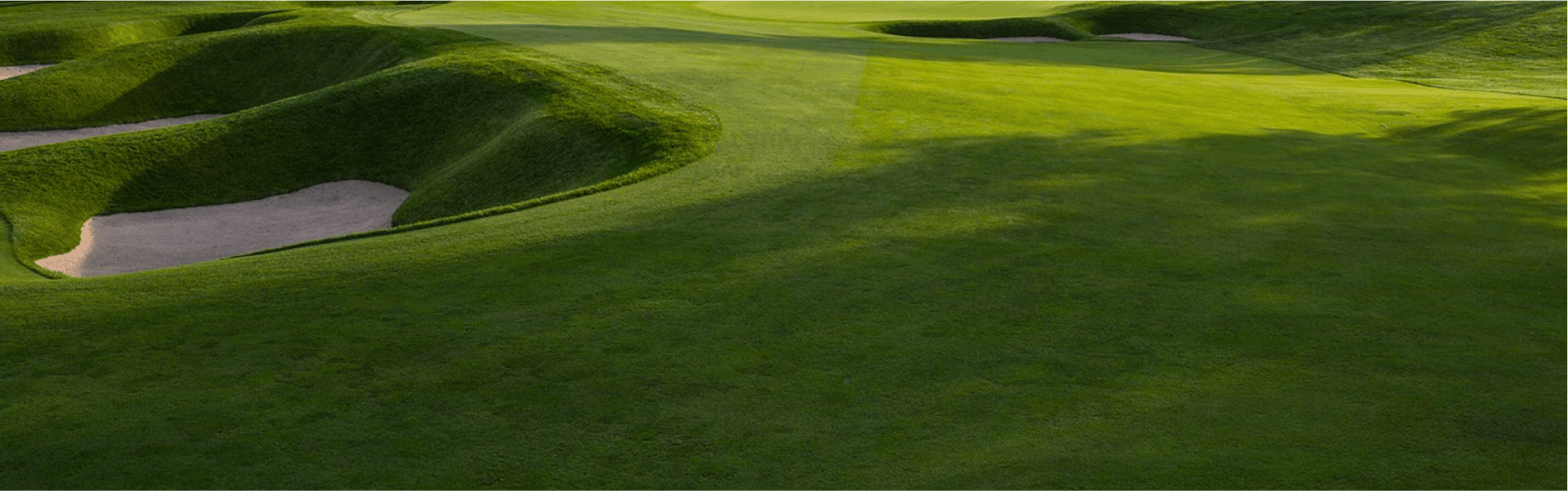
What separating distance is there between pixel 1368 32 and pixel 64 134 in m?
40.2

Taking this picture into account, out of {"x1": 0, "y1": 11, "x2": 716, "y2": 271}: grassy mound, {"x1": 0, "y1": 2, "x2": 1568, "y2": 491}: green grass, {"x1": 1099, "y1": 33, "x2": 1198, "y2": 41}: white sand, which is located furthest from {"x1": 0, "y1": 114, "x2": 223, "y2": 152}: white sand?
{"x1": 1099, "y1": 33, "x2": 1198, "y2": 41}: white sand

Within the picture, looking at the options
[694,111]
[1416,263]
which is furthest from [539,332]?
[694,111]

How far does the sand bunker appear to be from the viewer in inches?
708

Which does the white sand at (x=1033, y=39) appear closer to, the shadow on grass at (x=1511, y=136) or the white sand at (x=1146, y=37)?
the white sand at (x=1146, y=37)

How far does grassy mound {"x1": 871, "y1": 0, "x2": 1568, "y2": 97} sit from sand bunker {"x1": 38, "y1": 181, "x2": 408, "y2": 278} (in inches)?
1006

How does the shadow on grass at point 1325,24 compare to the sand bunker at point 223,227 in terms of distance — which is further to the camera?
the shadow on grass at point 1325,24

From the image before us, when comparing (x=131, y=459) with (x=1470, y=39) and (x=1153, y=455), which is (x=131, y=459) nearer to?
(x=1153, y=455)

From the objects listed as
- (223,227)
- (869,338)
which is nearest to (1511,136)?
(869,338)

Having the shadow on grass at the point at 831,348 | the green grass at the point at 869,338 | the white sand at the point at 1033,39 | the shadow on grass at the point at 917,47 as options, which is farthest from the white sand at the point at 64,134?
the white sand at the point at 1033,39

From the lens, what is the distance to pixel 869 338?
8852mm

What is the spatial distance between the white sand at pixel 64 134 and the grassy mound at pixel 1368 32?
80.5 ft

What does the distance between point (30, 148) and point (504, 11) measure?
736 inches

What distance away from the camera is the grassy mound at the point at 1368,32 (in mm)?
32469

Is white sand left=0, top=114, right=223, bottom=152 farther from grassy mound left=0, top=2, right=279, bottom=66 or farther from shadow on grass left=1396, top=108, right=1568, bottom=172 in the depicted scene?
shadow on grass left=1396, top=108, right=1568, bottom=172
